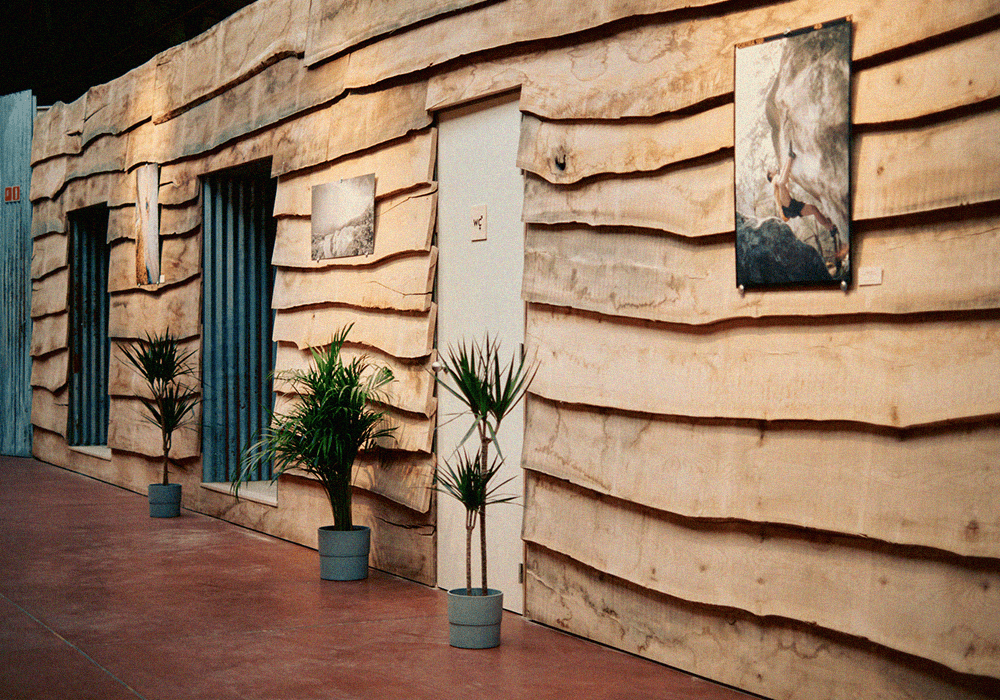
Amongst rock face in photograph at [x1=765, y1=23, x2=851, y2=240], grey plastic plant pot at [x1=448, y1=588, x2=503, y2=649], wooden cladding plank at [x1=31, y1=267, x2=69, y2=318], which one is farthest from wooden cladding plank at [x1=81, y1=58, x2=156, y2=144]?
rock face in photograph at [x1=765, y1=23, x2=851, y2=240]

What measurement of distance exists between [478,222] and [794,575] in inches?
87.7

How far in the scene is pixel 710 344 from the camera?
3434 millimetres

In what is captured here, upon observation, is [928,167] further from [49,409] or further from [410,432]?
[49,409]

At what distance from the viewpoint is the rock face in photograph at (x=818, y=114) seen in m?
2.99

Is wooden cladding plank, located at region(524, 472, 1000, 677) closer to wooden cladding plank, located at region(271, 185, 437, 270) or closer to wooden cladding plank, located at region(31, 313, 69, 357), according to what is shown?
wooden cladding plank, located at region(271, 185, 437, 270)

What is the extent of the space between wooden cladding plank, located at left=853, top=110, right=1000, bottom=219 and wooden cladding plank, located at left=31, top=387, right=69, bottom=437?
860 centimetres

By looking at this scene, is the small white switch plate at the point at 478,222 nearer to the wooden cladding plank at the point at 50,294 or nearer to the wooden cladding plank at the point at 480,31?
the wooden cladding plank at the point at 480,31

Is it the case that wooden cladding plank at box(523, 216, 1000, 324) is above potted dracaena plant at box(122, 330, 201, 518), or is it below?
above

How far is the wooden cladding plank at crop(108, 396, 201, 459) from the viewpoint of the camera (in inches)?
292

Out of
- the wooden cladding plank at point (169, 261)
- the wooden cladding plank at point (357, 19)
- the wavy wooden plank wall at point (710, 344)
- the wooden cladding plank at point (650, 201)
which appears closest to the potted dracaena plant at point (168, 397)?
the wooden cladding plank at point (169, 261)

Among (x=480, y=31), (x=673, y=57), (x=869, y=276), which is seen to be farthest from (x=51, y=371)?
(x=869, y=276)

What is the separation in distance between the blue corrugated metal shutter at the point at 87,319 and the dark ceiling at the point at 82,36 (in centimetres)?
337

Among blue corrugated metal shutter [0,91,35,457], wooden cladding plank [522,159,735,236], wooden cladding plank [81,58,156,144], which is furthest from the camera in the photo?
blue corrugated metal shutter [0,91,35,457]

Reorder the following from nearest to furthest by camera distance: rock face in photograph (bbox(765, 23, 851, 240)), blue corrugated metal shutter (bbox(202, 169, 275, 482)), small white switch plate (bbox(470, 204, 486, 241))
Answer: rock face in photograph (bbox(765, 23, 851, 240)) < small white switch plate (bbox(470, 204, 486, 241)) < blue corrugated metal shutter (bbox(202, 169, 275, 482))
